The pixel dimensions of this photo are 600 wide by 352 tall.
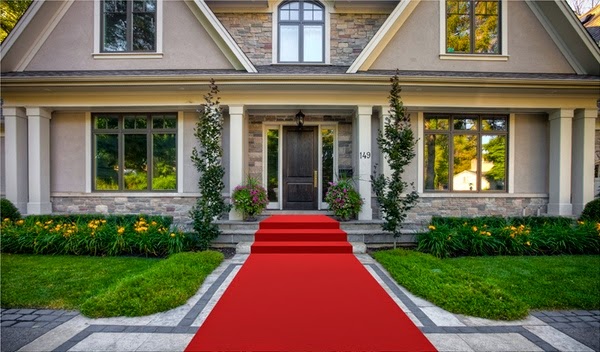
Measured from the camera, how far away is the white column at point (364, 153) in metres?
7.74

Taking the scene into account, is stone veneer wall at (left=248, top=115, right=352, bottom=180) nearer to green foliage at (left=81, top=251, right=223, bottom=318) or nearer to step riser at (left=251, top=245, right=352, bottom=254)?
step riser at (left=251, top=245, right=352, bottom=254)

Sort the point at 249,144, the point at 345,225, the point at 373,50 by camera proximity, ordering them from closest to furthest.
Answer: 1. the point at 345,225
2. the point at 373,50
3. the point at 249,144

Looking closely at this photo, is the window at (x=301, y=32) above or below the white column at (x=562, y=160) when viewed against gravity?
above

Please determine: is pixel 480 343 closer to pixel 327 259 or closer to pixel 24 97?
pixel 327 259

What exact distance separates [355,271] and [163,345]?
10.1 feet

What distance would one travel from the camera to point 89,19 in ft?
27.1

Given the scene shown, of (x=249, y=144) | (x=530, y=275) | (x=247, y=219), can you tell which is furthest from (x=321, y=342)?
(x=249, y=144)

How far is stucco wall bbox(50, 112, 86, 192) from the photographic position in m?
8.46

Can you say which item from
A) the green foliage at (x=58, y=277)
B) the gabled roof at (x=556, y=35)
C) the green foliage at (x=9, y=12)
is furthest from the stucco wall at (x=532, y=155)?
the green foliage at (x=9, y=12)

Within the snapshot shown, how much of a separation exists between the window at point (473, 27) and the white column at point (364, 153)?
10.3ft

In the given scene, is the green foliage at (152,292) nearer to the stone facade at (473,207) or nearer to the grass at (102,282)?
the grass at (102,282)

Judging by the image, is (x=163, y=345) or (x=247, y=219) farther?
(x=247, y=219)

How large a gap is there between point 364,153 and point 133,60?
683cm

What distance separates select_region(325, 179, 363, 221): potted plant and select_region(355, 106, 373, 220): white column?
30 cm
